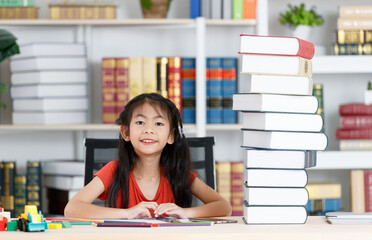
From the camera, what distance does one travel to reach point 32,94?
9.94ft

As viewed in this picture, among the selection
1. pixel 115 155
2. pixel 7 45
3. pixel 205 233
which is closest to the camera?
pixel 205 233

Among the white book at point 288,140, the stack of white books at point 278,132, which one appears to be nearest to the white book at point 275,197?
the stack of white books at point 278,132

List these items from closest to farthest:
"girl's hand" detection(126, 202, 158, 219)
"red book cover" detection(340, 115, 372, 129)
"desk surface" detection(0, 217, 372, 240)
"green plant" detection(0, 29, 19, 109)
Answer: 1. "desk surface" detection(0, 217, 372, 240)
2. "girl's hand" detection(126, 202, 158, 219)
3. "green plant" detection(0, 29, 19, 109)
4. "red book cover" detection(340, 115, 372, 129)

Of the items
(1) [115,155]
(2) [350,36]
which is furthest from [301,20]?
(1) [115,155]

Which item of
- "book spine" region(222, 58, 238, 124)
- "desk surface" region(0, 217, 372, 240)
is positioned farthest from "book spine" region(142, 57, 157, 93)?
"desk surface" region(0, 217, 372, 240)

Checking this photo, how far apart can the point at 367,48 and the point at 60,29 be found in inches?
64.3

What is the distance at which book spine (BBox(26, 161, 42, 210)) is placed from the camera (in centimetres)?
305

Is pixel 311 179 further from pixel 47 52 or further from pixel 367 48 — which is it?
pixel 47 52

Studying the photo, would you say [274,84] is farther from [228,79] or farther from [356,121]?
[356,121]

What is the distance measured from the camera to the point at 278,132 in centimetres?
139

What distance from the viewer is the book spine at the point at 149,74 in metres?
3.02

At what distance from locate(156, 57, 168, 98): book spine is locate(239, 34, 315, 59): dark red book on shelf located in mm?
1626

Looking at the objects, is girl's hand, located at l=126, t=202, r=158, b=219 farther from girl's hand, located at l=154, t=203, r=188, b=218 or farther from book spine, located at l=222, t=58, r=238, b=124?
book spine, located at l=222, t=58, r=238, b=124

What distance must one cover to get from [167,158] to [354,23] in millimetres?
1529
